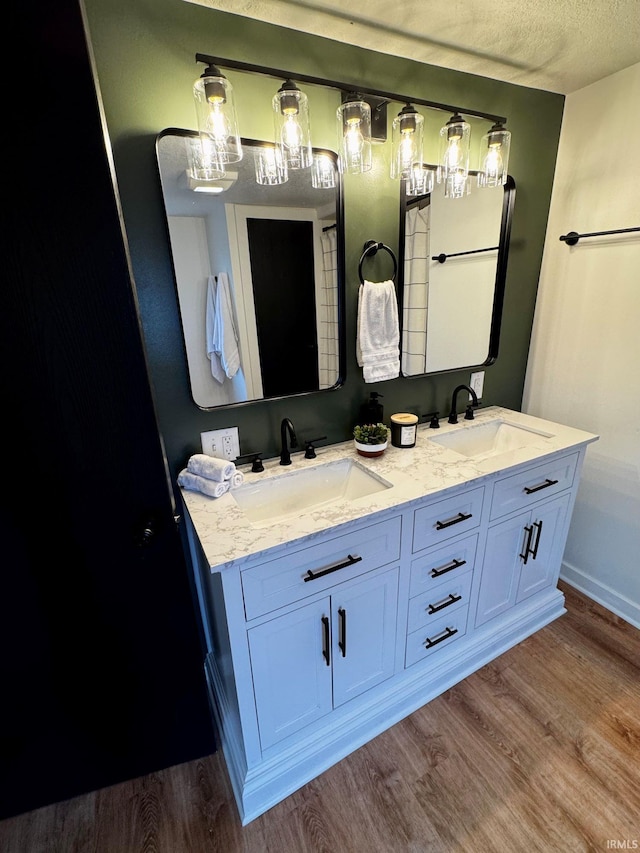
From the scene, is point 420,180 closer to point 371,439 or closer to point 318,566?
point 371,439

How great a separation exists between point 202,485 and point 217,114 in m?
1.09

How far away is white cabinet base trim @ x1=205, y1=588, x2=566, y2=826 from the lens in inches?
48.4

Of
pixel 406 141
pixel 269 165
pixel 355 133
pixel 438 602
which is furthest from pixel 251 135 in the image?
pixel 438 602

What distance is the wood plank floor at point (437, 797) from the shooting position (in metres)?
1.15

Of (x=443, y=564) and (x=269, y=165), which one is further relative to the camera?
(x=443, y=564)

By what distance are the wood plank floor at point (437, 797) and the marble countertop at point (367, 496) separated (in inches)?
35.9

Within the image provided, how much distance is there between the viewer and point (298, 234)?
142cm

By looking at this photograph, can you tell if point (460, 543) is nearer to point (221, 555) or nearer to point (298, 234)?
point (221, 555)

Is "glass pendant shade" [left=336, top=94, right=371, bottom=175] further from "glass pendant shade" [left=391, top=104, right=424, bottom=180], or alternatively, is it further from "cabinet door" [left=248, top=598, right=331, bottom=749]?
"cabinet door" [left=248, top=598, right=331, bottom=749]

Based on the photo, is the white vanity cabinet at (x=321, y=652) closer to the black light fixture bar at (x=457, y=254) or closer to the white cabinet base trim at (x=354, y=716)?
the white cabinet base trim at (x=354, y=716)

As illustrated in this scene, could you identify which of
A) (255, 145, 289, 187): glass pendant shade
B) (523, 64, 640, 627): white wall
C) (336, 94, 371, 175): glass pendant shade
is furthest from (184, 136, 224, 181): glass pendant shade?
(523, 64, 640, 627): white wall

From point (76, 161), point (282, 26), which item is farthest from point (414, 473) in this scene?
point (282, 26)

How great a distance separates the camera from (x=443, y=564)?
142 cm

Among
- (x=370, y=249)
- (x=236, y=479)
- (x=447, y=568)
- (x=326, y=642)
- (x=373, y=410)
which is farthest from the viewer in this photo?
(x=373, y=410)
